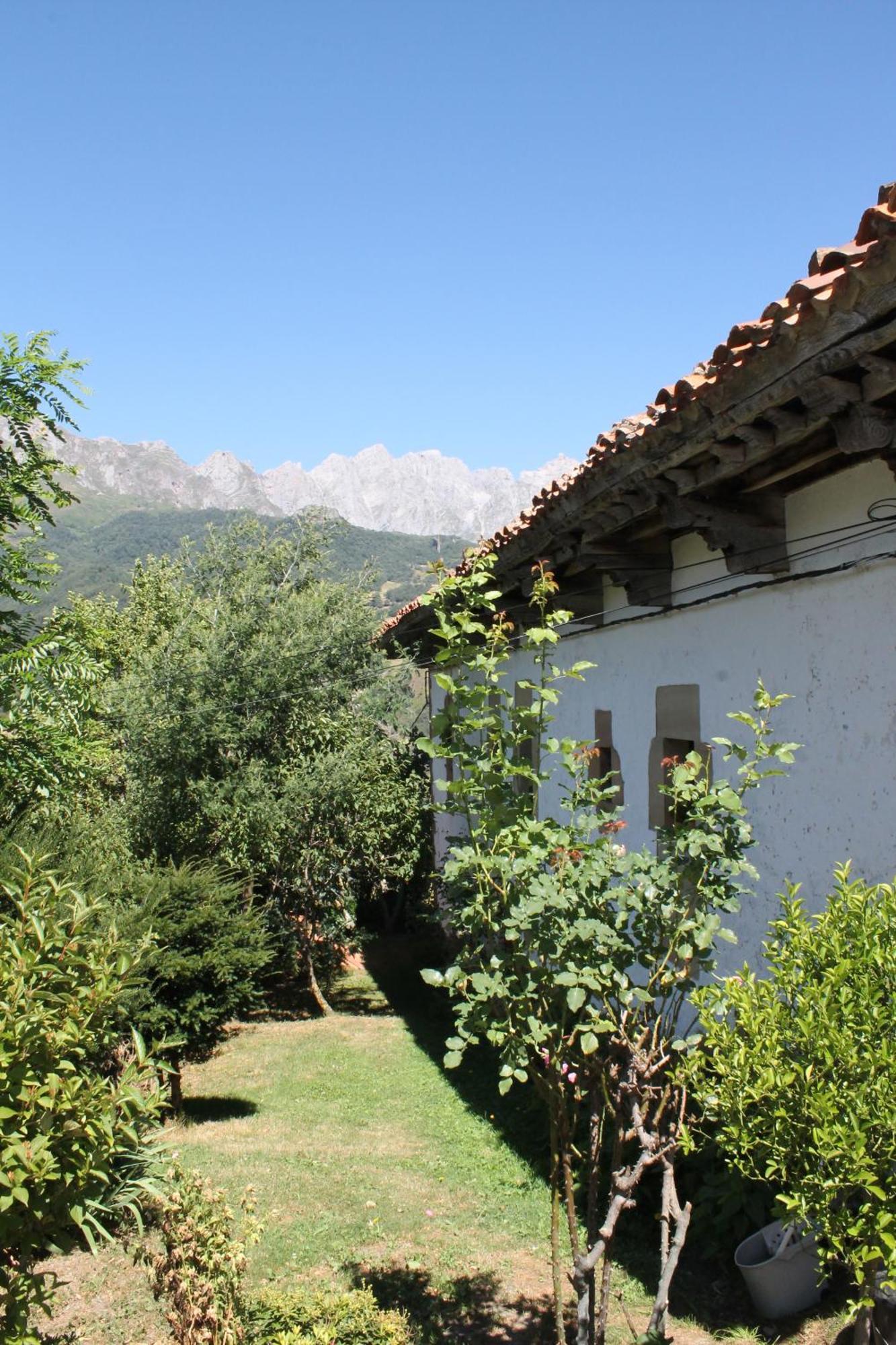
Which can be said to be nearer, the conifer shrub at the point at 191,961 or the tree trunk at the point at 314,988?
the conifer shrub at the point at 191,961

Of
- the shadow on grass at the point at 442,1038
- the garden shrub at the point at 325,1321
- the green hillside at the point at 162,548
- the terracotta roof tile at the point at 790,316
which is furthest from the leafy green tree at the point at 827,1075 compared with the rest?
the green hillside at the point at 162,548

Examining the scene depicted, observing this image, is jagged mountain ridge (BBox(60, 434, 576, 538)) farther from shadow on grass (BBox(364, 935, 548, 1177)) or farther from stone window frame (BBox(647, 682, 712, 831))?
stone window frame (BBox(647, 682, 712, 831))

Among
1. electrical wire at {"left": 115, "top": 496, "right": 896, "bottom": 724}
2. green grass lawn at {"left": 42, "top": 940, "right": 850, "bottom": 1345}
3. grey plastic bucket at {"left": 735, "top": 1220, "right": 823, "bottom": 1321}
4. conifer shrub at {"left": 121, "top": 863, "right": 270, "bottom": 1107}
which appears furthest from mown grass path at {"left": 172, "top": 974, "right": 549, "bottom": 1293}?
electrical wire at {"left": 115, "top": 496, "right": 896, "bottom": 724}

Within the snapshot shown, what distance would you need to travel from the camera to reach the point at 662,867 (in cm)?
295

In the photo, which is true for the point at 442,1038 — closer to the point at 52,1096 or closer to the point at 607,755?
the point at 607,755

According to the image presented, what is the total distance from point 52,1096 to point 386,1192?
376cm

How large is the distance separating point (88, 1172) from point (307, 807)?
25.7 feet

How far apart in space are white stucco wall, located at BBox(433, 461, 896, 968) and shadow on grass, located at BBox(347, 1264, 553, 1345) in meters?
1.72

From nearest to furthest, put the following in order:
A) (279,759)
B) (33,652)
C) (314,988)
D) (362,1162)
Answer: (33,652), (362,1162), (279,759), (314,988)

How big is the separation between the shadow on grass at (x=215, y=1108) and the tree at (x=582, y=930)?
5107 millimetres

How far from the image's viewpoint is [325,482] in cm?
17300

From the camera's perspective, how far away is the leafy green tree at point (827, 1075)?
2.10 metres

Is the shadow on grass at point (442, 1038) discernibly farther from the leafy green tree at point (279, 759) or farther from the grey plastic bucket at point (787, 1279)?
the grey plastic bucket at point (787, 1279)

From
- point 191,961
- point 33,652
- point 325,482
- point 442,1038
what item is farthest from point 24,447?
point 325,482
